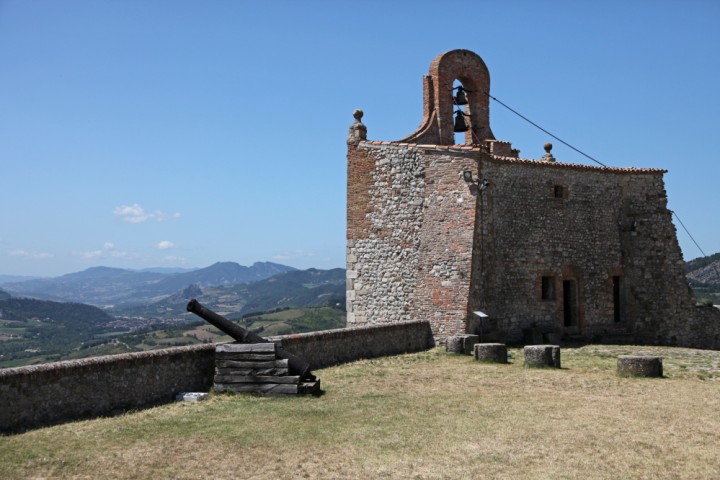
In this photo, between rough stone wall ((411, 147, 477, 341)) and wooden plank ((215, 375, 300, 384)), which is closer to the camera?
wooden plank ((215, 375, 300, 384))

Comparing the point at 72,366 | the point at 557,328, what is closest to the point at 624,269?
the point at 557,328

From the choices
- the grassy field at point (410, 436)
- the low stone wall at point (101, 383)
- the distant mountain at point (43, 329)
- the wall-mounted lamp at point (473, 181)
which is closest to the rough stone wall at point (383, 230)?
the wall-mounted lamp at point (473, 181)

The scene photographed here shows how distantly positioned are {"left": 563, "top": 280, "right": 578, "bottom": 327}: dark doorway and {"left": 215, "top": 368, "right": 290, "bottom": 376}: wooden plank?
43.8 feet

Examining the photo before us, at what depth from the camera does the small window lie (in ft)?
72.0

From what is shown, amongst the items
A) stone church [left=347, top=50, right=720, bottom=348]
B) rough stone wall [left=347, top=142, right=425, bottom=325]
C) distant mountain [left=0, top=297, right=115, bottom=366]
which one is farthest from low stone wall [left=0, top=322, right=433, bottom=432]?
distant mountain [left=0, top=297, right=115, bottom=366]

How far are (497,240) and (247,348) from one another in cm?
1080

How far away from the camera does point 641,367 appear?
1412 centimetres

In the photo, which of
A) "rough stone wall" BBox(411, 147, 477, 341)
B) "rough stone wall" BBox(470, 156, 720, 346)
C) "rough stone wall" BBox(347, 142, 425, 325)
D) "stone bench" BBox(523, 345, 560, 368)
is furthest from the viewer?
"rough stone wall" BBox(470, 156, 720, 346)

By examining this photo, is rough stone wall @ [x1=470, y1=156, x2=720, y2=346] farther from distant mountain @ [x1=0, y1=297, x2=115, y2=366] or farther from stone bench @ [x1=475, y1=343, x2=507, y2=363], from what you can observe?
distant mountain @ [x1=0, y1=297, x2=115, y2=366]

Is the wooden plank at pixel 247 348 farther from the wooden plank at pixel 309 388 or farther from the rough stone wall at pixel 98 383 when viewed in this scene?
the wooden plank at pixel 309 388

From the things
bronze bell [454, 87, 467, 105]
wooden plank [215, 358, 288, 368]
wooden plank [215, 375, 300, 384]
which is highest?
bronze bell [454, 87, 467, 105]

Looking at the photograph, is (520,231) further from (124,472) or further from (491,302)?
(124,472)

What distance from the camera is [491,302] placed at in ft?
67.3

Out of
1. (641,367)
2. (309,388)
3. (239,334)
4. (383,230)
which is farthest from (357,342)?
(641,367)
